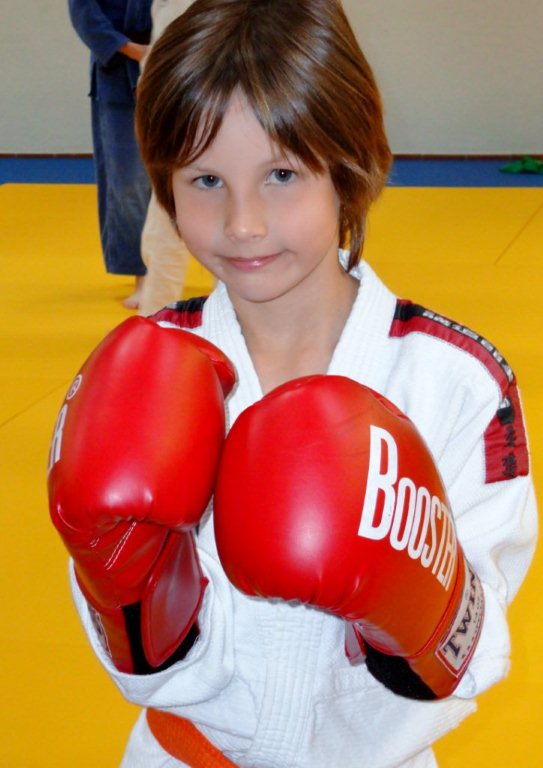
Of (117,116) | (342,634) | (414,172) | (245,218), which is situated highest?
(245,218)

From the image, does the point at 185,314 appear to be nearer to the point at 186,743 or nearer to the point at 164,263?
the point at 186,743

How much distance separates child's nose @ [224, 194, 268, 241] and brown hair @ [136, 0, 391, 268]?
0.07m

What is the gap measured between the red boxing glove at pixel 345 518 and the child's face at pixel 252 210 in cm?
24

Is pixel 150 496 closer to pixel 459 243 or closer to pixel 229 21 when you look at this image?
pixel 229 21

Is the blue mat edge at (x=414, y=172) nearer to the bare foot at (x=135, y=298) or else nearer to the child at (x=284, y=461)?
the bare foot at (x=135, y=298)

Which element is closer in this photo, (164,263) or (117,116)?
(164,263)

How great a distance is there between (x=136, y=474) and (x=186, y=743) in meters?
0.49

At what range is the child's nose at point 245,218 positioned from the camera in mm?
1212

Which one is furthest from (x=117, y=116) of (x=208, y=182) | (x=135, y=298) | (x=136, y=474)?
(x=136, y=474)

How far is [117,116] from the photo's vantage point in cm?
411

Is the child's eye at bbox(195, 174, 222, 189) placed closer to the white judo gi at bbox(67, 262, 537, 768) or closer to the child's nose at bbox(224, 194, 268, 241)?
the child's nose at bbox(224, 194, 268, 241)

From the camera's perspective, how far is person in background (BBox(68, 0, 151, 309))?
3.98 meters

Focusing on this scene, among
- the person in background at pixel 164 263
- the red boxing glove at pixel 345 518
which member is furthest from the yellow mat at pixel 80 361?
the red boxing glove at pixel 345 518

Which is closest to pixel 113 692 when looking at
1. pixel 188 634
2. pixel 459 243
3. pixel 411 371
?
pixel 188 634
